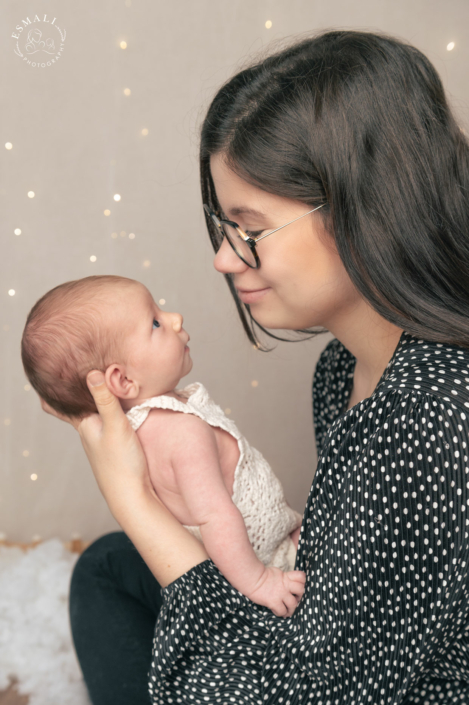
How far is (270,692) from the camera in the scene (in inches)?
33.5

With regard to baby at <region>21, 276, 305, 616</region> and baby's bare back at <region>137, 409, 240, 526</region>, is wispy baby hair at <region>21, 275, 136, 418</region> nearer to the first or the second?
baby at <region>21, 276, 305, 616</region>

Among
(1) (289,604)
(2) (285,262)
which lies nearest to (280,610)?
(1) (289,604)

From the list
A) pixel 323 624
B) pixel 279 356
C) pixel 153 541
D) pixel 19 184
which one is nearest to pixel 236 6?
pixel 19 184

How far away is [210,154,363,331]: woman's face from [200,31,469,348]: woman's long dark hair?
0.09ft

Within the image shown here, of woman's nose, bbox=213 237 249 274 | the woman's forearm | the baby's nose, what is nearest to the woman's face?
woman's nose, bbox=213 237 249 274

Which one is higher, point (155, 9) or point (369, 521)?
point (155, 9)

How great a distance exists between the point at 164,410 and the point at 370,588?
0.52 meters

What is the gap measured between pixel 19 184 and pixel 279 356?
3.60 feet

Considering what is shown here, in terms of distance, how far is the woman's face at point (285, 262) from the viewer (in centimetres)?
100

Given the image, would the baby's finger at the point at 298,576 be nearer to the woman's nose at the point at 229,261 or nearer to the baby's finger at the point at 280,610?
the baby's finger at the point at 280,610

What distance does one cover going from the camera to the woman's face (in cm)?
100

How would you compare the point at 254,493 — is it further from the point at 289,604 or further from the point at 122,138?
the point at 122,138

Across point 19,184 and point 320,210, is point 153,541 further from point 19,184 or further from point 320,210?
point 19,184

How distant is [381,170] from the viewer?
94 centimetres
